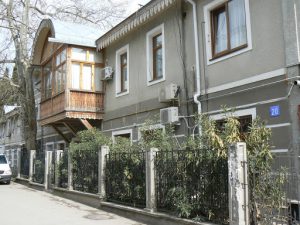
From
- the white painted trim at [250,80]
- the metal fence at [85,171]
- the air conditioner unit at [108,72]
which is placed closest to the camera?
the white painted trim at [250,80]

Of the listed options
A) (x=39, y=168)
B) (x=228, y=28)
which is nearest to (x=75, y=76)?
(x=39, y=168)

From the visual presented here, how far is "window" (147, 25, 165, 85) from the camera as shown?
13.9 m

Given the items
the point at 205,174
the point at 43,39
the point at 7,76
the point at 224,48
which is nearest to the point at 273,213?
the point at 205,174

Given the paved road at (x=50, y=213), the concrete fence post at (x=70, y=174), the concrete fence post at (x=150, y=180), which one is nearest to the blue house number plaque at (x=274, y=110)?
the concrete fence post at (x=150, y=180)

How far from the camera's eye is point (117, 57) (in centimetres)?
1645

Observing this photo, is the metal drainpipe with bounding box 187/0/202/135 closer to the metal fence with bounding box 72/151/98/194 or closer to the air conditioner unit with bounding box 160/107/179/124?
the air conditioner unit with bounding box 160/107/179/124

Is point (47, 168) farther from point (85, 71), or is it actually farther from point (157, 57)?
point (157, 57)

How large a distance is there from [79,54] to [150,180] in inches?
363

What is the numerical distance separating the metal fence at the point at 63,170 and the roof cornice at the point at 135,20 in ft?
15.7

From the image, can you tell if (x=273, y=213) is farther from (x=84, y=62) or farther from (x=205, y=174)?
(x=84, y=62)

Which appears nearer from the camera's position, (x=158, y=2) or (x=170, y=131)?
(x=170, y=131)

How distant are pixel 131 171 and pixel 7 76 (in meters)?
16.1

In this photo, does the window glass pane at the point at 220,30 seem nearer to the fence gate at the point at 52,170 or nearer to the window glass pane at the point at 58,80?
the fence gate at the point at 52,170

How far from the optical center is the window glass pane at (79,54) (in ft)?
55.3
